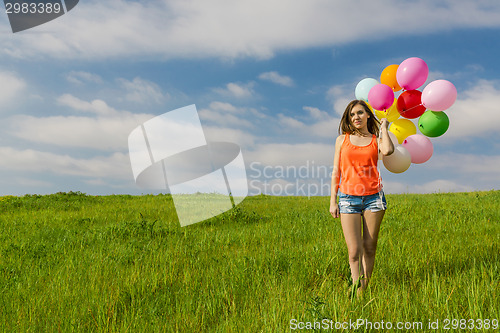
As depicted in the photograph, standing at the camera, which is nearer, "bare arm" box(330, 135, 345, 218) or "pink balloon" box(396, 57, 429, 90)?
"bare arm" box(330, 135, 345, 218)

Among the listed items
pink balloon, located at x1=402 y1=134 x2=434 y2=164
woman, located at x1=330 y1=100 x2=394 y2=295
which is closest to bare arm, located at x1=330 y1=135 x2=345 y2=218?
woman, located at x1=330 y1=100 x2=394 y2=295

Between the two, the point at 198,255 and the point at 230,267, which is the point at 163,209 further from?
the point at 230,267

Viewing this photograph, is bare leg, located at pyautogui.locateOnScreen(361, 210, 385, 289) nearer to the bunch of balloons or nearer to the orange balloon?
the bunch of balloons

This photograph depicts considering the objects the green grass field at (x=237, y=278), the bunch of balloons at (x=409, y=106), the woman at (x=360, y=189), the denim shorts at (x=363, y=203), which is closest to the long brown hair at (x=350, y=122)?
the woman at (x=360, y=189)

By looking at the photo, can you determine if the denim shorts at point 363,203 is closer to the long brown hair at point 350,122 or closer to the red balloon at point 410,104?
the long brown hair at point 350,122

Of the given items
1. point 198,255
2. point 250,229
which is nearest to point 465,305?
point 198,255

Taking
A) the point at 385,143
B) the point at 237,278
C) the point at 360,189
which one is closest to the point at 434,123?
the point at 385,143

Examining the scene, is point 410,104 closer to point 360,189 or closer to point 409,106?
point 409,106

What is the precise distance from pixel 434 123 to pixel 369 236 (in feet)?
6.08

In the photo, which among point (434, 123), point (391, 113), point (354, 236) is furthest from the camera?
point (391, 113)

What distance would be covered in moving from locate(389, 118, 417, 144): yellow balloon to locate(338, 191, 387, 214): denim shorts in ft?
3.97

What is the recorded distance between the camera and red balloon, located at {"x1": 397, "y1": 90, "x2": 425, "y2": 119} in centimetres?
465

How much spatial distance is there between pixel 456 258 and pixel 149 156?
223 inches

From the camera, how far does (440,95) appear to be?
13.9 feet
